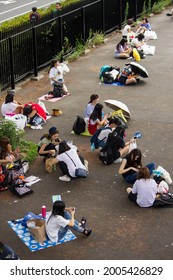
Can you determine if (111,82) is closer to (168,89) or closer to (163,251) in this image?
(168,89)

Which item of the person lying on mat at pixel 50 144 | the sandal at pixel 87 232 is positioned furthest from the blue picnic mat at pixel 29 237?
the person lying on mat at pixel 50 144

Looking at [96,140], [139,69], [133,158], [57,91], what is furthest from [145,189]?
[139,69]

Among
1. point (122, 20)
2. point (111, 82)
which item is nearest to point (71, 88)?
point (111, 82)

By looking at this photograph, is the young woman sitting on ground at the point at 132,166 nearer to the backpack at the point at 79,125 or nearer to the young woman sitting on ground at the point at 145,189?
the young woman sitting on ground at the point at 145,189

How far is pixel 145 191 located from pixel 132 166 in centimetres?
106

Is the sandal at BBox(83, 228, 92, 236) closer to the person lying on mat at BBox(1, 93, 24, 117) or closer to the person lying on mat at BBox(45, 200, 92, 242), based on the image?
the person lying on mat at BBox(45, 200, 92, 242)

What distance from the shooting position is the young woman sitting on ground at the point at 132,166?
1244 centimetres

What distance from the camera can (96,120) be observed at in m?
15.0

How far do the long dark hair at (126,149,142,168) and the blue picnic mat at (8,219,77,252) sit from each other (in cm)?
225

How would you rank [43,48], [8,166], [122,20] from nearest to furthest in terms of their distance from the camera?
[8,166], [43,48], [122,20]

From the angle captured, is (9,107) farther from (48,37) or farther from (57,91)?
(48,37)

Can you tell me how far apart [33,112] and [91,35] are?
8918 millimetres

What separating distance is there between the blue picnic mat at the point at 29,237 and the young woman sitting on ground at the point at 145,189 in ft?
5.37

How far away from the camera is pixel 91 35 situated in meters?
23.9
